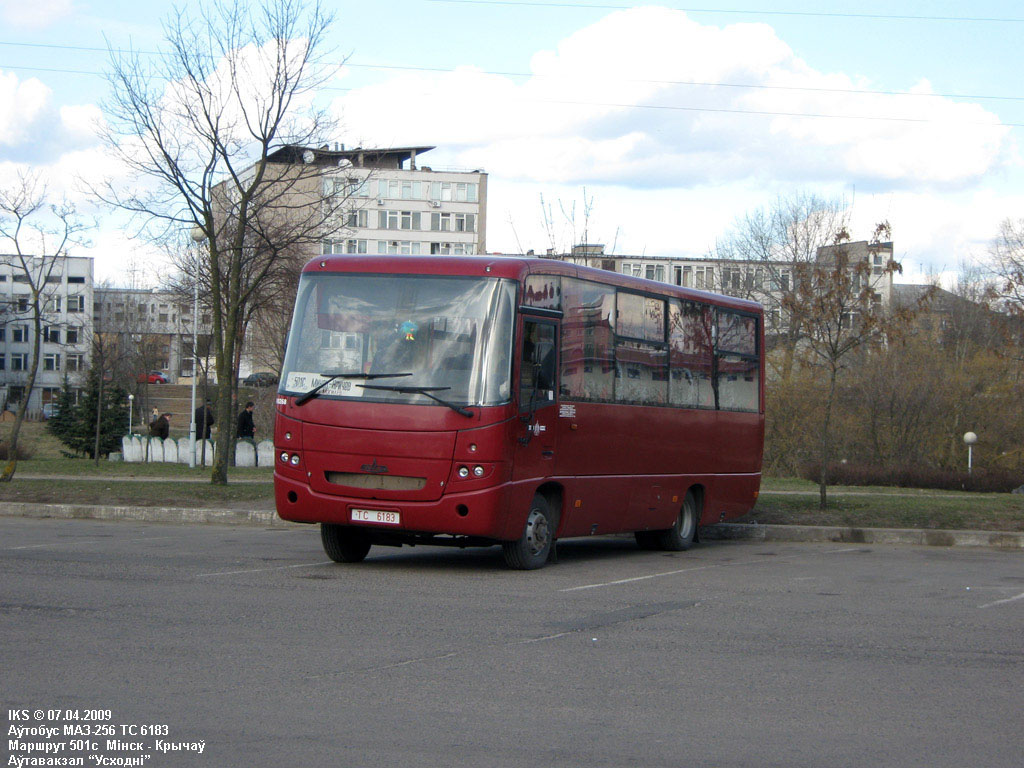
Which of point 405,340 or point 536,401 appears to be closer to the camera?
point 405,340

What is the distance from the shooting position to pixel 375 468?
11.8m

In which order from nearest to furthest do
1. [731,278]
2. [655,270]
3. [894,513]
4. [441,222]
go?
[894,513] < [731,278] < [655,270] < [441,222]

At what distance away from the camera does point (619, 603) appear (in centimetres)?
1011

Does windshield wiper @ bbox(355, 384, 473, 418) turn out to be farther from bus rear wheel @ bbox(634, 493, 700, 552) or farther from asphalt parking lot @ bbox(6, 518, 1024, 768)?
bus rear wheel @ bbox(634, 493, 700, 552)

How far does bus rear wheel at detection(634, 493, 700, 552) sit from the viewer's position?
15867 mm

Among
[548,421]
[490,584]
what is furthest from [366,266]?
[490,584]

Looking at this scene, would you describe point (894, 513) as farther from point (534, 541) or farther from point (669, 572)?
point (534, 541)

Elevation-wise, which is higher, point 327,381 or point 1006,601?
point 327,381

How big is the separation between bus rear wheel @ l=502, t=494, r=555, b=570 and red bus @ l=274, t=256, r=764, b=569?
0.02 metres

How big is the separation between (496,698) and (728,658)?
196 cm

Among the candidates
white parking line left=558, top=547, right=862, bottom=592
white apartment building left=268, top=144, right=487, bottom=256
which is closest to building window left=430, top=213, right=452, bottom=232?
white apartment building left=268, top=144, right=487, bottom=256

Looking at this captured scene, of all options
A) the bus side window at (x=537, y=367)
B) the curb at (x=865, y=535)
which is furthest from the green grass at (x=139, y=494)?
the bus side window at (x=537, y=367)

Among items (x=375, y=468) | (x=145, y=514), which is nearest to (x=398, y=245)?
(x=145, y=514)

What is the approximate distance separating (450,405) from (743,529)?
25.3 ft
